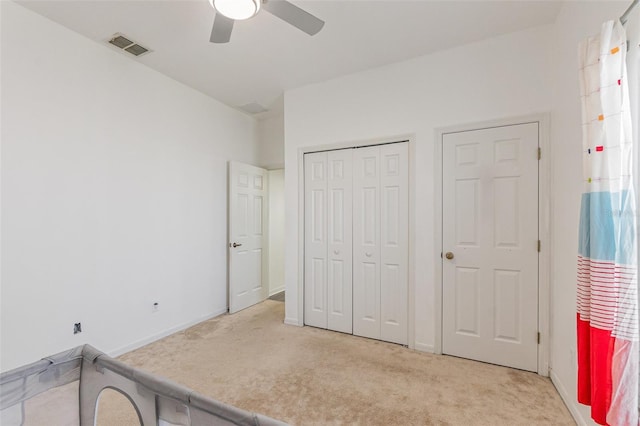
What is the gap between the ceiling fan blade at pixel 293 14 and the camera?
1656 mm

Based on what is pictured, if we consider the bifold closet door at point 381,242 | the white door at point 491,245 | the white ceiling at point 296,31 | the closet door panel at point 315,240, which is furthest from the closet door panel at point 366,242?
the white ceiling at point 296,31

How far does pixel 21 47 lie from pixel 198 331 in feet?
9.41

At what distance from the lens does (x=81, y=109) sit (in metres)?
2.44

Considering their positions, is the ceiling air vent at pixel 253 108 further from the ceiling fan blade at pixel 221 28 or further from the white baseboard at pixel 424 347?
the white baseboard at pixel 424 347

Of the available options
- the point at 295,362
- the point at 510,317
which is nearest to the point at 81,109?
the point at 295,362

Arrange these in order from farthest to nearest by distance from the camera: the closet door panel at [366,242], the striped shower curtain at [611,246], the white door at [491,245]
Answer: the closet door panel at [366,242]
the white door at [491,245]
the striped shower curtain at [611,246]

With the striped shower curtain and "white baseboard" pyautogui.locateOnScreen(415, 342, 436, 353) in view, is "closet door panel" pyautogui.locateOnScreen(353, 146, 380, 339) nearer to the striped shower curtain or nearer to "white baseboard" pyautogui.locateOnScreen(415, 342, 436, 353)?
"white baseboard" pyautogui.locateOnScreen(415, 342, 436, 353)

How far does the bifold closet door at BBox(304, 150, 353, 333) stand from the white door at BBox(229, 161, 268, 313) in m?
1.09

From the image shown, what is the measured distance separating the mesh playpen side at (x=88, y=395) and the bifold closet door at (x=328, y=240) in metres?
2.31

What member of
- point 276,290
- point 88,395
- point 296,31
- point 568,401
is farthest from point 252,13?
point 276,290

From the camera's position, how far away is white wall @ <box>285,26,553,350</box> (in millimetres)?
2346

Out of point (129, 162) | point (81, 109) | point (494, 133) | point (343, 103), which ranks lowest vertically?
point (129, 162)

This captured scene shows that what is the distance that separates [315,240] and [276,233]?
1.83 meters

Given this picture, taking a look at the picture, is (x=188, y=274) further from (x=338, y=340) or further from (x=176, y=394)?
(x=176, y=394)
